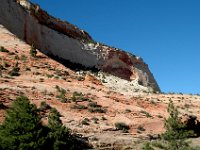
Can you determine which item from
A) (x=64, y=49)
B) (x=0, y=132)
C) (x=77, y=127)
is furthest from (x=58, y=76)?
(x=64, y=49)

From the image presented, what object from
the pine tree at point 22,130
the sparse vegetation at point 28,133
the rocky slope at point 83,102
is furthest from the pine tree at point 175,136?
the pine tree at point 22,130

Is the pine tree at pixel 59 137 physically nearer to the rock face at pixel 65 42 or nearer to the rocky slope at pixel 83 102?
the rocky slope at pixel 83 102

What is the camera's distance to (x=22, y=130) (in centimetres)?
2550

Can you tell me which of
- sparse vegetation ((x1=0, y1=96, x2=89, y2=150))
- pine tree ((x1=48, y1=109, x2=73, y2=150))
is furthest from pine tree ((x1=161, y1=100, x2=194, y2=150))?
pine tree ((x1=48, y1=109, x2=73, y2=150))

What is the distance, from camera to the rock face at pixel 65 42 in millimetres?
63031

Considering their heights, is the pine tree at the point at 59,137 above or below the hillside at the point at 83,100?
below

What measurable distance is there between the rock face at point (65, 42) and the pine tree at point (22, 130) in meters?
32.9

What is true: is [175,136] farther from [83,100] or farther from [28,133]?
[83,100]

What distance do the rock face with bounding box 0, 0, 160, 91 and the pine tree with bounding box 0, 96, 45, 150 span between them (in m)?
32.9

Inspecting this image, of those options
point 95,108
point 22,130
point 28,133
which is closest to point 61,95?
point 95,108

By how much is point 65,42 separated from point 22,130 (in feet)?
160

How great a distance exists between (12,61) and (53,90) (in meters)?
7.48

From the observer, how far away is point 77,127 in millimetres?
34438

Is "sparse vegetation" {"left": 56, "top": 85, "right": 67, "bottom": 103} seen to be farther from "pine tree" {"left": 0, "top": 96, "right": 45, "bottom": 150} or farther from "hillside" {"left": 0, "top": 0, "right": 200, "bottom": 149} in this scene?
"pine tree" {"left": 0, "top": 96, "right": 45, "bottom": 150}
